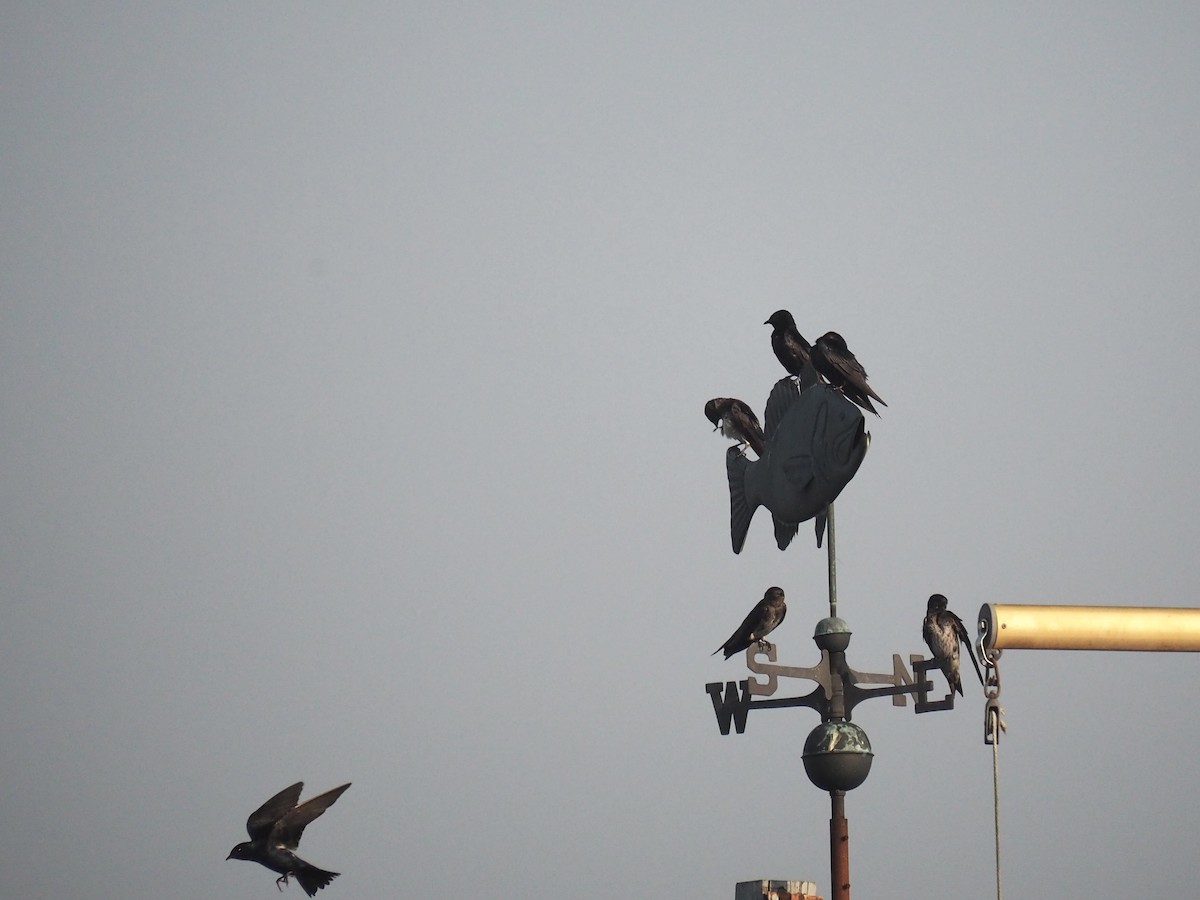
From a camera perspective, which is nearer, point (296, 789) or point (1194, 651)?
point (1194, 651)

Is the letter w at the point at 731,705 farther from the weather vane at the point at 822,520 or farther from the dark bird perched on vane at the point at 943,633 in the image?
the dark bird perched on vane at the point at 943,633

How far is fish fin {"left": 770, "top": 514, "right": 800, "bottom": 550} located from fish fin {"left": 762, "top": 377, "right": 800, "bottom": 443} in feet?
1.59

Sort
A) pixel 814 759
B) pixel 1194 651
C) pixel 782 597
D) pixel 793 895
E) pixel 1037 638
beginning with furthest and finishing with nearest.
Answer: pixel 782 597, pixel 814 759, pixel 793 895, pixel 1194 651, pixel 1037 638

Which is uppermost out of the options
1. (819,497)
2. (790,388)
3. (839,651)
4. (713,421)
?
(713,421)

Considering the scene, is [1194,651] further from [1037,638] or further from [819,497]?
[819,497]

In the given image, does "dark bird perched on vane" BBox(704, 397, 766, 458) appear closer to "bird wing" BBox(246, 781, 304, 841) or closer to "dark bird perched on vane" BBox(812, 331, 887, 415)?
"dark bird perched on vane" BBox(812, 331, 887, 415)

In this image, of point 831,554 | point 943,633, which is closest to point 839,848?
point 831,554

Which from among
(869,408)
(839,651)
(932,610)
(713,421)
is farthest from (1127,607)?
(713,421)

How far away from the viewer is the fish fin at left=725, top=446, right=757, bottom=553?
8308 millimetres

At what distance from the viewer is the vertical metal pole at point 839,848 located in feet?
20.4

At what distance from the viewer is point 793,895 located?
522 centimetres

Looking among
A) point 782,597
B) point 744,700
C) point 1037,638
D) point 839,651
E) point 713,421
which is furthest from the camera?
point 713,421

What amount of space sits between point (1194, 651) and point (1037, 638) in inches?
23.7

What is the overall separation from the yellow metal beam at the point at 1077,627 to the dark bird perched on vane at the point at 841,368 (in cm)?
383
